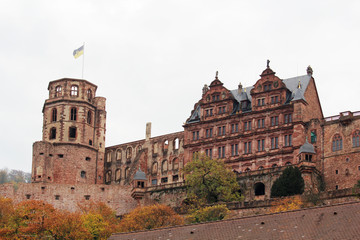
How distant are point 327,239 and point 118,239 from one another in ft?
63.0

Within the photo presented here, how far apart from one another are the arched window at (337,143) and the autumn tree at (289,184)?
22.7 ft

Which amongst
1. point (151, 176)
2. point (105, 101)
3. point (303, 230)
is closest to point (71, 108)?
point (105, 101)

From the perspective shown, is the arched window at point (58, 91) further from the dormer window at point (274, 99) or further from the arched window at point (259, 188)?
the arched window at point (259, 188)

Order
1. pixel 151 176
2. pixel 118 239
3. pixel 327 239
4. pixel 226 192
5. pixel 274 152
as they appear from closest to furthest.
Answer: pixel 327 239 → pixel 118 239 → pixel 226 192 → pixel 274 152 → pixel 151 176

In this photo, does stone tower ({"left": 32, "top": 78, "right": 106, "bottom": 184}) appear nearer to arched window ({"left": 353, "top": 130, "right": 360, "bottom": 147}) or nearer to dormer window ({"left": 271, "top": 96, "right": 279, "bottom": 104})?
dormer window ({"left": 271, "top": 96, "right": 279, "bottom": 104})

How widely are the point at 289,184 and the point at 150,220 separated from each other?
17.8 meters

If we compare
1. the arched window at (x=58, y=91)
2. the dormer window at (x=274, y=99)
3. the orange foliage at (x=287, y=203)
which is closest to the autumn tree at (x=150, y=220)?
the orange foliage at (x=287, y=203)

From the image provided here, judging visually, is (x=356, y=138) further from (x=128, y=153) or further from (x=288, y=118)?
(x=128, y=153)

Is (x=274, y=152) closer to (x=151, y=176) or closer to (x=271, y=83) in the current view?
(x=271, y=83)

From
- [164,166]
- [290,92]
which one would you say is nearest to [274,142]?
[290,92]

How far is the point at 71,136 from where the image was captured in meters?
128

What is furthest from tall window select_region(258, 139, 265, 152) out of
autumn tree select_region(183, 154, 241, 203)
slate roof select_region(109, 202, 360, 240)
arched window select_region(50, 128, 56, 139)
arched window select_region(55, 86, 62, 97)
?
slate roof select_region(109, 202, 360, 240)

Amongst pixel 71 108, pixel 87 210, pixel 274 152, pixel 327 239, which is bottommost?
pixel 327 239

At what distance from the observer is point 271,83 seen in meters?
114
